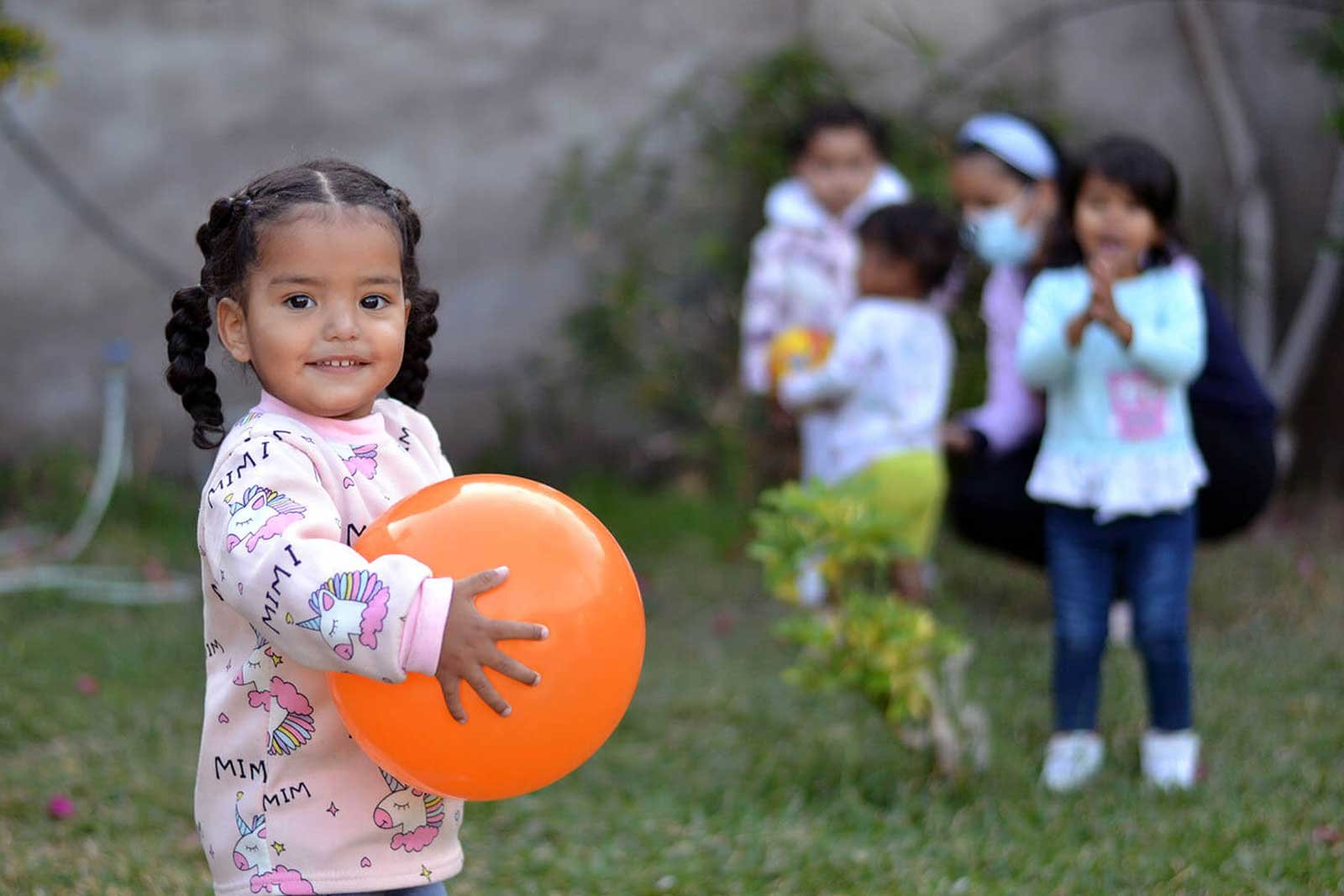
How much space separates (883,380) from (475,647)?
3319 mm

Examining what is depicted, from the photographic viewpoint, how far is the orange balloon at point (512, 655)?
183 centimetres

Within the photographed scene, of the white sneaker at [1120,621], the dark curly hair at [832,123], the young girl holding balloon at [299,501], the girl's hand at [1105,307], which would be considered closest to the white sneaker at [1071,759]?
the girl's hand at [1105,307]

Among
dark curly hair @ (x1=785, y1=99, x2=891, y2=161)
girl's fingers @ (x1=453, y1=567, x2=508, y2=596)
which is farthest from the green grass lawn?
dark curly hair @ (x1=785, y1=99, x2=891, y2=161)

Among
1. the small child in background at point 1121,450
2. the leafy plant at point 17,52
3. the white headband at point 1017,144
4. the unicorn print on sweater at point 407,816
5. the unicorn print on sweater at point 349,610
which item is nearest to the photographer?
the unicorn print on sweater at point 349,610

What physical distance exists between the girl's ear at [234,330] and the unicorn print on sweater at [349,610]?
1.39 ft

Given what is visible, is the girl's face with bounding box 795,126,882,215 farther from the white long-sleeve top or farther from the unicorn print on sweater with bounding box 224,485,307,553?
the unicorn print on sweater with bounding box 224,485,307,553

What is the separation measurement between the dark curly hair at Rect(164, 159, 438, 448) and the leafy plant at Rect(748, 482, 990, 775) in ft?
4.18

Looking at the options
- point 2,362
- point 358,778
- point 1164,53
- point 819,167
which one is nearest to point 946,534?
point 819,167

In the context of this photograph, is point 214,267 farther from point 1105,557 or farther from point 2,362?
point 2,362

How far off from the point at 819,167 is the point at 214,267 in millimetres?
3751

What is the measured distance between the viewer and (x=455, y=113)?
668 cm

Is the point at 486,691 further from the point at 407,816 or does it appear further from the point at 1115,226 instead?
the point at 1115,226

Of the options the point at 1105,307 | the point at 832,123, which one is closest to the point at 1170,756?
the point at 1105,307

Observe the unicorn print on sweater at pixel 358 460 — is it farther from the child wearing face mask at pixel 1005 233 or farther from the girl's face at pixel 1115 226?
the child wearing face mask at pixel 1005 233
